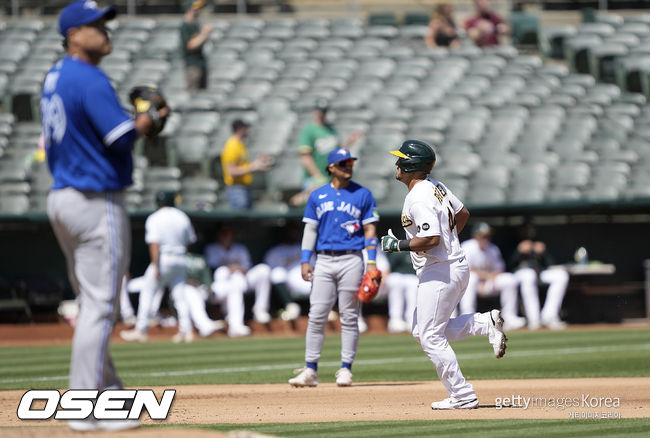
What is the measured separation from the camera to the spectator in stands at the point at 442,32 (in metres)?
22.7

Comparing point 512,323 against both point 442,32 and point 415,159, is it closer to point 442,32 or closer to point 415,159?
point 442,32

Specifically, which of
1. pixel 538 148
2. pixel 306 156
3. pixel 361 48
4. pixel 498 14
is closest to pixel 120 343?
pixel 306 156

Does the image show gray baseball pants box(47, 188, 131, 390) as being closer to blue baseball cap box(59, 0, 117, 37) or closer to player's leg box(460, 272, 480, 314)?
blue baseball cap box(59, 0, 117, 37)

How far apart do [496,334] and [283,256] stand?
1020cm

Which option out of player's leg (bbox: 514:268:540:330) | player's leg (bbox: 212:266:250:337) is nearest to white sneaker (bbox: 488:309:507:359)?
player's leg (bbox: 212:266:250:337)

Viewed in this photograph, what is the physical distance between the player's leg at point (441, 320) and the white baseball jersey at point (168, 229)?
→ 27.2 feet

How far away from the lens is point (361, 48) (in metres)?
22.8

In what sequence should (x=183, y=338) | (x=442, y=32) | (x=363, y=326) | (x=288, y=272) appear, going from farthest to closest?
(x=442, y=32) → (x=288, y=272) → (x=363, y=326) → (x=183, y=338)

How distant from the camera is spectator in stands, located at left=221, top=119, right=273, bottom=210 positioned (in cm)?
1675

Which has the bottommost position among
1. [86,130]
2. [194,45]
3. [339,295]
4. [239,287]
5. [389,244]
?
[239,287]

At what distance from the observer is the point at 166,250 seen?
15.2 m

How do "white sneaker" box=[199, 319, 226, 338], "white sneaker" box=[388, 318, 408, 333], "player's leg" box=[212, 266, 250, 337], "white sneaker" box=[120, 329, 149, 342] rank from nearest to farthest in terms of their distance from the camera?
"white sneaker" box=[120, 329, 149, 342]
"white sneaker" box=[199, 319, 226, 338]
"player's leg" box=[212, 266, 250, 337]
"white sneaker" box=[388, 318, 408, 333]

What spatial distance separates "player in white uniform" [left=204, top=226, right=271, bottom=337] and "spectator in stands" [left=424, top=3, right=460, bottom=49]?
7500mm

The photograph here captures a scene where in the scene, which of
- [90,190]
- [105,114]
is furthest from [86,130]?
[90,190]
